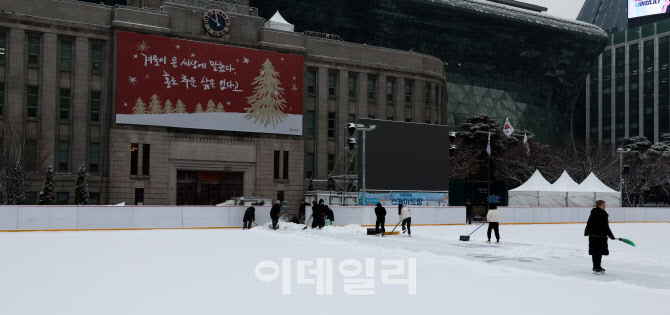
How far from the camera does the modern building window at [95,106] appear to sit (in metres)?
53.1

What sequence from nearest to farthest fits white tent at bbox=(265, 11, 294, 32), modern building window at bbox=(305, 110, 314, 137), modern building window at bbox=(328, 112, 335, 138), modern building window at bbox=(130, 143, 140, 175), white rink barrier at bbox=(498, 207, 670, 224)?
white rink barrier at bbox=(498, 207, 670, 224)
modern building window at bbox=(130, 143, 140, 175)
modern building window at bbox=(305, 110, 314, 137)
white tent at bbox=(265, 11, 294, 32)
modern building window at bbox=(328, 112, 335, 138)

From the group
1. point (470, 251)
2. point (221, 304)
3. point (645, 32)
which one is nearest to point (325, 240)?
point (470, 251)

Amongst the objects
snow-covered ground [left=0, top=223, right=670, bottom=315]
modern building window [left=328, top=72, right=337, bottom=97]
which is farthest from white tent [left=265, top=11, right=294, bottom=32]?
snow-covered ground [left=0, top=223, right=670, bottom=315]

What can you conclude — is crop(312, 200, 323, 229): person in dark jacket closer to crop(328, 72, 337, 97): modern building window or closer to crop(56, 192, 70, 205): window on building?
crop(56, 192, 70, 205): window on building

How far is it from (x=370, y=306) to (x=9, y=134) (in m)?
45.2

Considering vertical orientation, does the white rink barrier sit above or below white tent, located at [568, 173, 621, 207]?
below

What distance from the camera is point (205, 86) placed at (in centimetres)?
5519

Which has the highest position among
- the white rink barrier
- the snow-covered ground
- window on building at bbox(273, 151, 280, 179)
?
window on building at bbox(273, 151, 280, 179)

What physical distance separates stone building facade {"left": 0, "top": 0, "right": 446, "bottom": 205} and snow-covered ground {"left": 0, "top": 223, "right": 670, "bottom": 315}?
28.5 m

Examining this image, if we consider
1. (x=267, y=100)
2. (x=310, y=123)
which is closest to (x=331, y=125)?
(x=310, y=123)

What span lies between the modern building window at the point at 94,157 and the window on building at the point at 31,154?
3977mm

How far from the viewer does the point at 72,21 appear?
51.9 meters

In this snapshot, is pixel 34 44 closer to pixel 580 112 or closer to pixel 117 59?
pixel 117 59

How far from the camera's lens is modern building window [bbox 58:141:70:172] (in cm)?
5162
